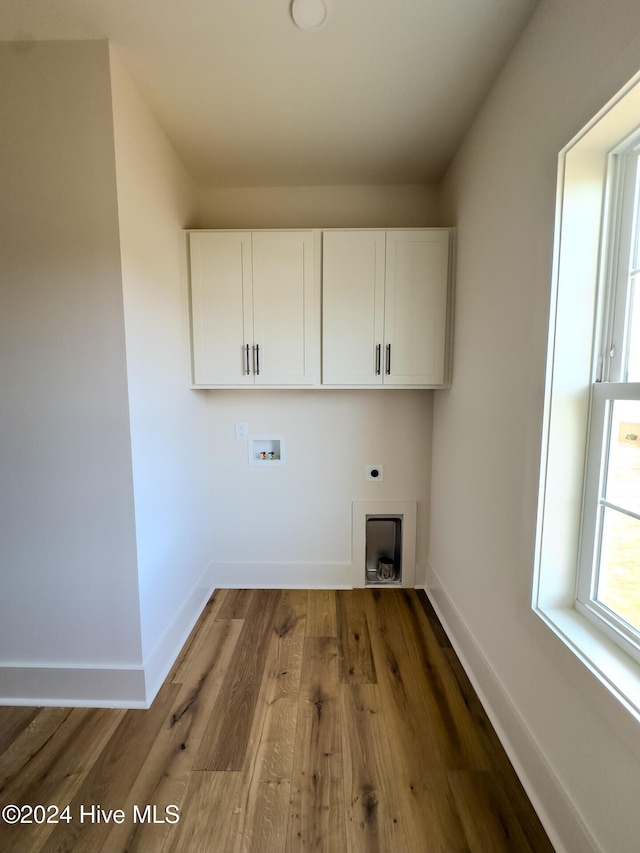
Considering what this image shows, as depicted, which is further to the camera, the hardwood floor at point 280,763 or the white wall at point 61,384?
the white wall at point 61,384

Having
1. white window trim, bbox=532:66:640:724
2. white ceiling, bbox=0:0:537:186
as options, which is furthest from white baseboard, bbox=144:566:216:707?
white ceiling, bbox=0:0:537:186

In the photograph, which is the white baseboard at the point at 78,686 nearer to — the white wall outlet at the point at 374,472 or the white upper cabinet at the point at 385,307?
the white wall outlet at the point at 374,472

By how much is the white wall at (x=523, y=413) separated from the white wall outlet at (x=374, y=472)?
0.57m

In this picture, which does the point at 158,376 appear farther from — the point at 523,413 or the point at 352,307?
the point at 523,413

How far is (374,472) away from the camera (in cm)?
243

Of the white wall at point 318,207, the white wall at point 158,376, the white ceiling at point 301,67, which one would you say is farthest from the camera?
the white wall at point 318,207

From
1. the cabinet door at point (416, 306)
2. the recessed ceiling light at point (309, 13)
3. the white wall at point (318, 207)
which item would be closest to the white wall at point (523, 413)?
the cabinet door at point (416, 306)

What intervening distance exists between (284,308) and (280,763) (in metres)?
2.08

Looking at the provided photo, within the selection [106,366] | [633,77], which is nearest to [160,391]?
[106,366]

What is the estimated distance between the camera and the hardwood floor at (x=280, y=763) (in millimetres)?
1120

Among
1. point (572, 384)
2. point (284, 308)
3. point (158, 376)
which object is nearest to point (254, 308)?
point (284, 308)

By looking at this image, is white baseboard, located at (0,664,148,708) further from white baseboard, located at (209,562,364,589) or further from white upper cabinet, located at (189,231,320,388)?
white upper cabinet, located at (189,231,320,388)

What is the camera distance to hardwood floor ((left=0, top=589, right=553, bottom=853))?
1120mm

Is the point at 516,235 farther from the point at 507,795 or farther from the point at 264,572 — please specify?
the point at 264,572
